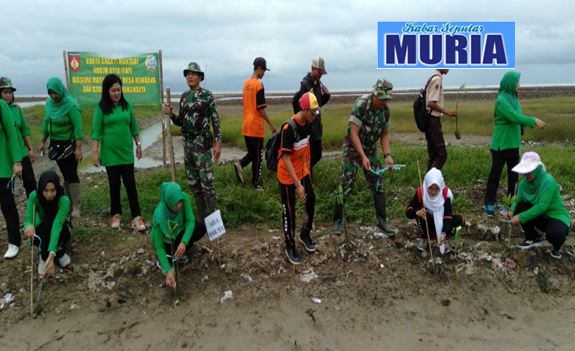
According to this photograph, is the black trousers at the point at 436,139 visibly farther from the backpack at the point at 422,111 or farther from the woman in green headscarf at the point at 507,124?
the woman in green headscarf at the point at 507,124

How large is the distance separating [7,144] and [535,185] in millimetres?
5643

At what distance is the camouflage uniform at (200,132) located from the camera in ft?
16.1

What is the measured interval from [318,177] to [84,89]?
14.3 feet

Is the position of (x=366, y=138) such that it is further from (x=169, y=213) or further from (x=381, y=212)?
(x=169, y=213)

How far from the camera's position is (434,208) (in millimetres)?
4598

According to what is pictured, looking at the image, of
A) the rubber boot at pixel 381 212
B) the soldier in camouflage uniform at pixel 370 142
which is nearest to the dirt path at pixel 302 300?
the rubber boot at pixel 381 212

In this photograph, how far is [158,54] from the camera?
7.76m

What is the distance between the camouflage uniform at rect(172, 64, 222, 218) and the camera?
491 cm

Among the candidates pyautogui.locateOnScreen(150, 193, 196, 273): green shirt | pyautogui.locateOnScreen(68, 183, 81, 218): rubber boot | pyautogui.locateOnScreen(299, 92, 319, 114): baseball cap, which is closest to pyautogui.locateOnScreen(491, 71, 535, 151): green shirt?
pyautogui.locateOnScreen(299, 92, 319, 114): baseball cap

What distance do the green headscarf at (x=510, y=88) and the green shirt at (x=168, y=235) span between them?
160 inches

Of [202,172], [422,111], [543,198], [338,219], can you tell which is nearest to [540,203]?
[543,198]

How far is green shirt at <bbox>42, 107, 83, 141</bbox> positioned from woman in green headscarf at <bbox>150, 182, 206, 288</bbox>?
70.9 inches

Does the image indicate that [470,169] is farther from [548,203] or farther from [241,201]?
[241,201]

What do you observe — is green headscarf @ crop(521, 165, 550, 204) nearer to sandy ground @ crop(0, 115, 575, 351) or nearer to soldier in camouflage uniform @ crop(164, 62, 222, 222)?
sandy ground @ crop(0, 115, 575, 351)
